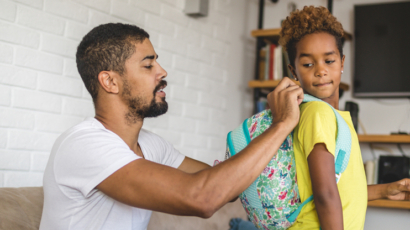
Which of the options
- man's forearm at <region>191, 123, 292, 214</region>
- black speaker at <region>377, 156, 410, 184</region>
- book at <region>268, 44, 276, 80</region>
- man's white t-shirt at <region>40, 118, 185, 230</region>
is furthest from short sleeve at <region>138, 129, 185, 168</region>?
black speaker at <region>377, 156, 410, 184</region>

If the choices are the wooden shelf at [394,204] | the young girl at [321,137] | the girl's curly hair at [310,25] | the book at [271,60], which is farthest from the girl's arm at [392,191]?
the book at [271,60]

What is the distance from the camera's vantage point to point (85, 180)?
1.06 meters

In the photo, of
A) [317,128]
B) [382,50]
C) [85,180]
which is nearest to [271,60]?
[382,50]

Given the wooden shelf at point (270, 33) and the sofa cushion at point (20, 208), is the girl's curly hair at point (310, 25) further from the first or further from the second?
the wooden shelf at point (270, 33)

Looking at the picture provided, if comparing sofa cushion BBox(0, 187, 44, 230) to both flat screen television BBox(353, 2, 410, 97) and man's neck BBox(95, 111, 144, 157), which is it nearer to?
man's neck BBox(95, 111, 144, 157)

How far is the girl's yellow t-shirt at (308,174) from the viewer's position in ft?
3.27

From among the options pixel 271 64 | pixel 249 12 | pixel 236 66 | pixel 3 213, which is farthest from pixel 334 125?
pixel 249 12

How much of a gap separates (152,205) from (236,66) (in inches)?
96.4

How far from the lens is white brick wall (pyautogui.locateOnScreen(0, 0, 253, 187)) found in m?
1.82

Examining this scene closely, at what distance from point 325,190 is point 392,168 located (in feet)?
6.84

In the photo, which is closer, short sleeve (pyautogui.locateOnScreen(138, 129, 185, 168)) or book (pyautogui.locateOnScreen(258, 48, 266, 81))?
short sleeve (pyautogui.locateOnScreen(138, 129, 185, 168))

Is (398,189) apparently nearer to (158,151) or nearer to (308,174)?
(308,174)

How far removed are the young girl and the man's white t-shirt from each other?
458 millimetres

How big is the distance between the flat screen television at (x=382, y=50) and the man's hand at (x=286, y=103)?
2.09 meters
